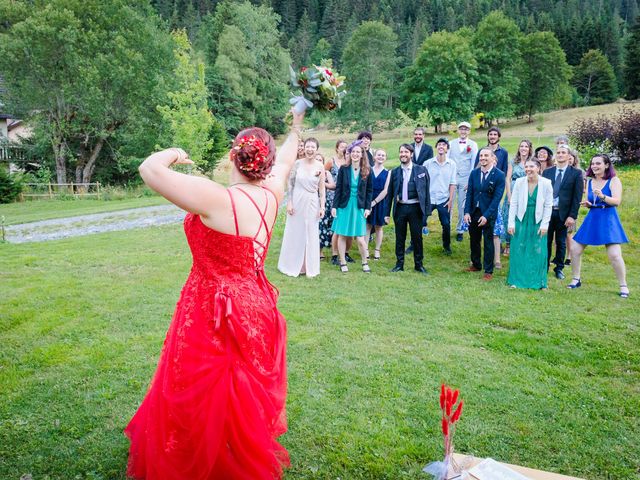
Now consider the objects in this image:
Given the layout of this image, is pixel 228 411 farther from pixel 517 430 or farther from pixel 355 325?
pixel 355 325

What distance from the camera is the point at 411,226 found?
9750 millimetres

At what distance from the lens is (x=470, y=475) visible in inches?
106

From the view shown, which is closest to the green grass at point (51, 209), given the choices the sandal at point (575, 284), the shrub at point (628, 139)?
the sandal at point (575, 284)

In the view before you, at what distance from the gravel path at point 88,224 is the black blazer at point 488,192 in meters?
10.5

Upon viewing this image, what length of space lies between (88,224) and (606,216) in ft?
48.9

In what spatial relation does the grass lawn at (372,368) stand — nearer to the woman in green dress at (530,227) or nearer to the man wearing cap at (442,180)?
the woman in green dress at (530,227)

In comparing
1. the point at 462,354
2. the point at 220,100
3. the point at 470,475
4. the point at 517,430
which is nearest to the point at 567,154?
the point at 462,354

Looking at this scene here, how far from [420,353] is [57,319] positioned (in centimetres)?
496

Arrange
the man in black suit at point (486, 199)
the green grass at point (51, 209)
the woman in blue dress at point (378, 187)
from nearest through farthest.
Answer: the man in black suit at point (486, 199) < the woman in blue dress at point (378, 187) < the green grass at point (51, 209)

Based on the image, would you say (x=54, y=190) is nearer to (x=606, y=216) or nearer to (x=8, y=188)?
(x=8, y=188)

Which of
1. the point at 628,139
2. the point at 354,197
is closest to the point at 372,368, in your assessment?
the point at 354,197

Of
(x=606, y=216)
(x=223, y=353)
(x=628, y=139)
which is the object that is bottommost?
(x=223, y=353)

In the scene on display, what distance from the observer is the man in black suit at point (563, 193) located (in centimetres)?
903

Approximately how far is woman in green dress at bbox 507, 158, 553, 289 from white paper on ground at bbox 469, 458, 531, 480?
6.41m
